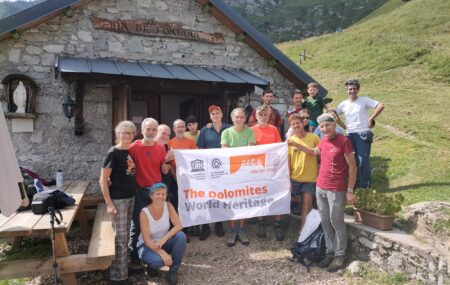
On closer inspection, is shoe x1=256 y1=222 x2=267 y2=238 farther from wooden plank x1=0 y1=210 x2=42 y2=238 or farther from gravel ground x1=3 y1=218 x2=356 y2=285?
wooden plank x1=0 y1=210 x2=42 y2=238

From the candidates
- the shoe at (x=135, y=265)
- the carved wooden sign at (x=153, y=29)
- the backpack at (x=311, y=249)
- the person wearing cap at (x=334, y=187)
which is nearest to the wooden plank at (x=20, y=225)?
the shoe at (x=135, y=265)

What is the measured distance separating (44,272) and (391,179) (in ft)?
20.4

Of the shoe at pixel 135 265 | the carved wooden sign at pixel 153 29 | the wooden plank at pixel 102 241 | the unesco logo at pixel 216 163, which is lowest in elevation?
the shoe at pixel 135 265

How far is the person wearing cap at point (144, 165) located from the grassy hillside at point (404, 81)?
4.00 metres

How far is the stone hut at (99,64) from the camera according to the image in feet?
19.4

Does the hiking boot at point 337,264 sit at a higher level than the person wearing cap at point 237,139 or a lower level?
lower

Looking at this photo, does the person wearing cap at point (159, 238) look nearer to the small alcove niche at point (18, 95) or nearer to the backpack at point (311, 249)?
the backpack at point (311, 249)

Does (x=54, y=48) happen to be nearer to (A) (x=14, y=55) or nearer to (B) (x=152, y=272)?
(A) (x=14, y=55)

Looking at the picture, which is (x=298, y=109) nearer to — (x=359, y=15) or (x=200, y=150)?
(x=200, y=150)

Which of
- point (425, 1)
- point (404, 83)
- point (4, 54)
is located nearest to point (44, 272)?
point (4, 54)

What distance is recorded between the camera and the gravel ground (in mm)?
4059

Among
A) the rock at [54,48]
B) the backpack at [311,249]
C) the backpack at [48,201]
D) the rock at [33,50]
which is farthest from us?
the rock at [54,48]

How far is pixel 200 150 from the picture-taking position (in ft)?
15.7

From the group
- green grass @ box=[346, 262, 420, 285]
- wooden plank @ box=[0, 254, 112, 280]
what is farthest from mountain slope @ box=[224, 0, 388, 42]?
wooden plank @ box=[0, 254, 112, 280]
